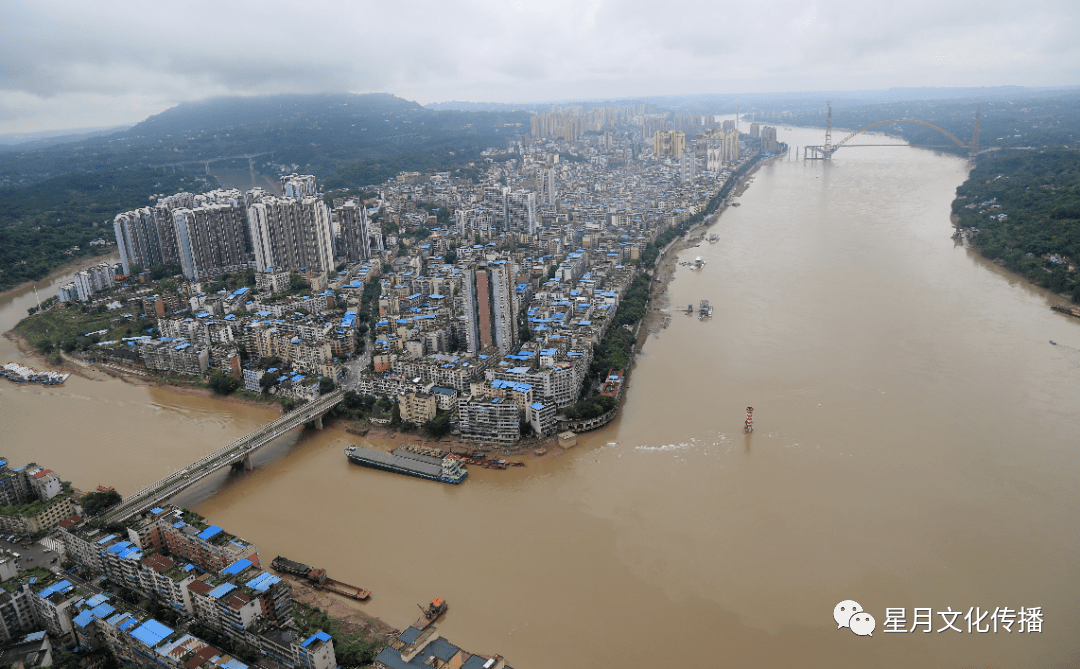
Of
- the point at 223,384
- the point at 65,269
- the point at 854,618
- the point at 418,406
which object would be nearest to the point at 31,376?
the point at 223,384

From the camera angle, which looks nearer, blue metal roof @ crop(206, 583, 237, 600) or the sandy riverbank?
blue metal roof @ crop(206, 583, 237, 600)

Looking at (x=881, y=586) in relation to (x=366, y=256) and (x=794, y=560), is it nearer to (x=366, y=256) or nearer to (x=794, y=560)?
(x=794, y=560)

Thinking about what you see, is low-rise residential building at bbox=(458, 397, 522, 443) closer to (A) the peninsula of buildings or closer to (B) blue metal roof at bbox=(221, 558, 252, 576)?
(A) the peninsula of buildings

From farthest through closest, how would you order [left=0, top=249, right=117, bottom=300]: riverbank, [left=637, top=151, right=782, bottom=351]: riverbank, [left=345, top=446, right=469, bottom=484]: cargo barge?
[left=0, top=249, right=117, bottom=300]: riverbank
[left=637, top=151, right=782, bottom=351]: riverbank
[left=345, top=446, right=469, bottom=484]: cargo barge

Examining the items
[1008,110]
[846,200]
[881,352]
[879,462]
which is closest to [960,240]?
[846,200]

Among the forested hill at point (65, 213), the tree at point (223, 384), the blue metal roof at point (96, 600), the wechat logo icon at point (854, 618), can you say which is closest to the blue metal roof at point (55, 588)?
the blue metal roof at point (96, 600)

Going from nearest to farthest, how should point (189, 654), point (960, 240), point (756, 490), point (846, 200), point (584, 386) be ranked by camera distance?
point (189, 654) < point (756, 490) < point (584, 386) < point (960, 240) < point (846, 200)

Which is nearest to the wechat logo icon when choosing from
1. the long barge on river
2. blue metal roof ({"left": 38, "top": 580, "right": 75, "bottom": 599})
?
blue metal roof ({"left": 38, "top": 580, "right": 75, "bottom": 599})
